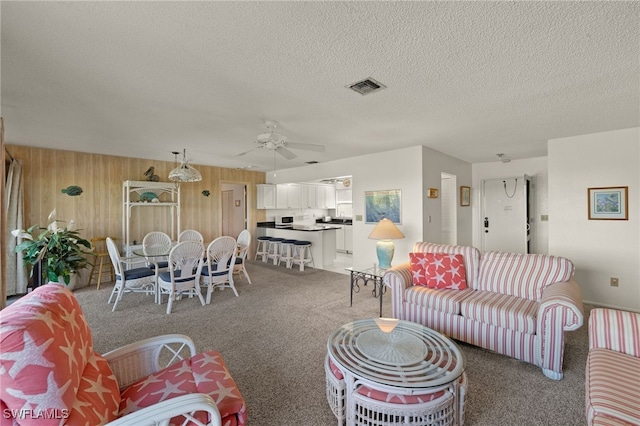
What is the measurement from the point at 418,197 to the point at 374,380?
350cm

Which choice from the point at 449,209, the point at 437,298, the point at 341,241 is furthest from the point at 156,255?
the point at 449,209

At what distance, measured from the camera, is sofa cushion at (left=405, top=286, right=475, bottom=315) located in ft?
8.66

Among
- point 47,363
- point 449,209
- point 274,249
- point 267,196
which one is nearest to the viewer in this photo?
point 47,363

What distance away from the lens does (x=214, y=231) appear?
6.75m

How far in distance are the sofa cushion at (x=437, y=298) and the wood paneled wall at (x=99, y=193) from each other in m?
5.17

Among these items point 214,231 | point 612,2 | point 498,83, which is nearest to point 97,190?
point 214,231

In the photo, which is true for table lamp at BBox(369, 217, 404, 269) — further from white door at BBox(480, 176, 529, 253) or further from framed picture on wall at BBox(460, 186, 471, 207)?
white door at BBox(480, 176, 529, 253)

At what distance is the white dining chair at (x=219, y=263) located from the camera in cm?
393

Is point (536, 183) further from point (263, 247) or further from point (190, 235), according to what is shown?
point (190, 235)

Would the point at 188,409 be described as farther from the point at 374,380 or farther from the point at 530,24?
the point at 530,24

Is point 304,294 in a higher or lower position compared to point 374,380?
lower

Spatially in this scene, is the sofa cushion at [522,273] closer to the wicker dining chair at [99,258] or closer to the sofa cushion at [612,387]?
the sofa cushion at [612,387]

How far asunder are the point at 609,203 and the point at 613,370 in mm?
3264

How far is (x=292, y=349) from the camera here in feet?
8.48
